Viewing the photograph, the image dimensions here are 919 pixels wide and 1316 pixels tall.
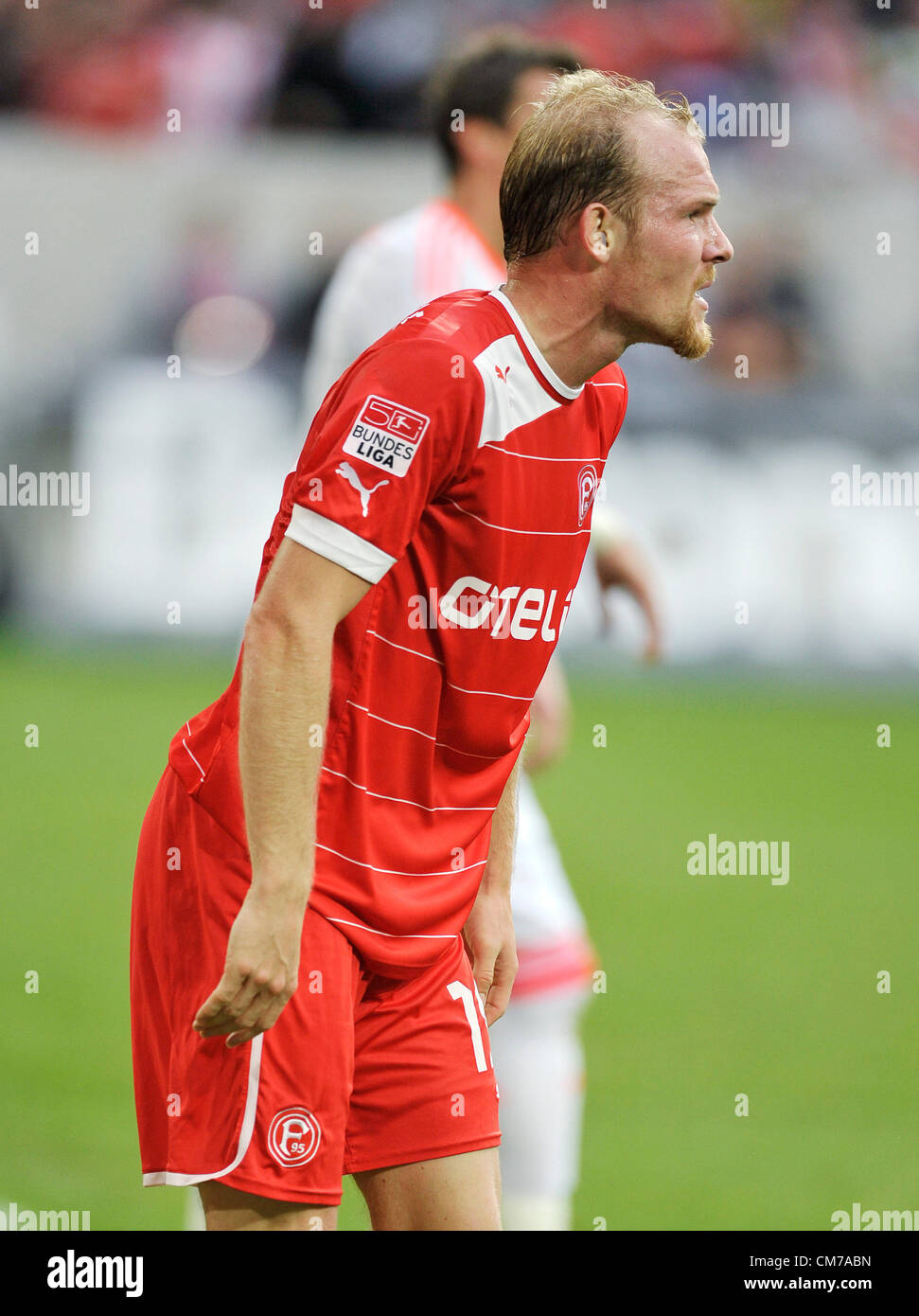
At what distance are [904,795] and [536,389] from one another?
7.17 m

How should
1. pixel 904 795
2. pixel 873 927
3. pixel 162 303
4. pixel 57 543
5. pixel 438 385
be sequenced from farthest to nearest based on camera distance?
pixel 162 303 < pixel 57 543 < pixel 904 795 < pixel 873 927 < pixel 438 385

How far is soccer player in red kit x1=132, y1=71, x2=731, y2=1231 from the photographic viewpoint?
2371 millimetres

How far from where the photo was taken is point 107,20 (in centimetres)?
1584

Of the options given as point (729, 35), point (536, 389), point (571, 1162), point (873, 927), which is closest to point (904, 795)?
point (873, 927)

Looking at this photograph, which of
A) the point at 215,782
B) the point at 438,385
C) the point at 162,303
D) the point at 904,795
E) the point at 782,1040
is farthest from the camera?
the point at 162,303

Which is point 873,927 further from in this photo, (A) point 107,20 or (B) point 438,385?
(A) point 107,20

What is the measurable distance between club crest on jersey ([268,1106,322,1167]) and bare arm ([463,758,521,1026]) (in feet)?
1.78

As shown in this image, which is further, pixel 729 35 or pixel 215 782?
pixel 729 35

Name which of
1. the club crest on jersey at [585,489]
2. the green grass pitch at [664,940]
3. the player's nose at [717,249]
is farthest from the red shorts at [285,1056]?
the green grass pitch at [664,940]

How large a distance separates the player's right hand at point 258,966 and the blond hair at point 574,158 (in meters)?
1.03

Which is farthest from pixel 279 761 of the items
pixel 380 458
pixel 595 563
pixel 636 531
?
pixel 636 531

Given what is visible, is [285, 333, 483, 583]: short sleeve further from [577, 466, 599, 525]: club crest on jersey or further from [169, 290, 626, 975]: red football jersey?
[577, 466, 599, 525]: club crest on jersey

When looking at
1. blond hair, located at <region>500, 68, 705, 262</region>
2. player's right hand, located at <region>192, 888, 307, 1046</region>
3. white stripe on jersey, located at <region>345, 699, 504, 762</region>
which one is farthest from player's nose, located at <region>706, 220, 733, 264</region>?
player's right hand, located at <region>192, 888, 307, 1046</region>

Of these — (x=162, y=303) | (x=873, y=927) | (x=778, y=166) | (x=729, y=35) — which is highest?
(x=729, y=35)
